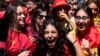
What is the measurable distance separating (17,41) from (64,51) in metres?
0.83

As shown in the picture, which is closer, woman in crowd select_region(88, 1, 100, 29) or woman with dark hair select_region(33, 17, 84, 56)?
woman with dark hair select_region(33, 17, 84, 56)

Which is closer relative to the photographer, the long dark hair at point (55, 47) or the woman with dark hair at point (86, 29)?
the long dark hair at point (55, 47)

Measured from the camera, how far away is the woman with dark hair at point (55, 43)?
4.73m

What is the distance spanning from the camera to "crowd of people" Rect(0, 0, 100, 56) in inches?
188

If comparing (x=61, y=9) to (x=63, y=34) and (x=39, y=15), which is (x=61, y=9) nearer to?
(x=39, y=15)

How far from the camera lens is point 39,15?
19.1 feet

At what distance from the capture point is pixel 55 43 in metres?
4.77

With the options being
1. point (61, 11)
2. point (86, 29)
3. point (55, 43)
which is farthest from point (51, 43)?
point (61, 11)

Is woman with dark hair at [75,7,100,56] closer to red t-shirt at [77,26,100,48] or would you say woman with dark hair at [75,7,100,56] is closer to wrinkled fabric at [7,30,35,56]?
red t-shirt at [77,26,100,48]

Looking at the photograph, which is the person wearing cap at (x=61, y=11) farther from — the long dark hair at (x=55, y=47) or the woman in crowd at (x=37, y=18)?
the long dark hair at (x=55, y=47)

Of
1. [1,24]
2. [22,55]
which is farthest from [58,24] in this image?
[1,24]

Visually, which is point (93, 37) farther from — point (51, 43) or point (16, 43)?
point (16, 43)

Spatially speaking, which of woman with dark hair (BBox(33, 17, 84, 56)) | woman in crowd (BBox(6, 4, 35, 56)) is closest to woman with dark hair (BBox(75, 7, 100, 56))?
woman with dark hair (BBox(33, 17, 84, 56))

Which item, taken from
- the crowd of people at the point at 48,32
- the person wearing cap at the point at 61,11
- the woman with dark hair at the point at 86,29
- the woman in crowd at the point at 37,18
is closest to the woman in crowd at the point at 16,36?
the crowd of people at the point at 48,32
